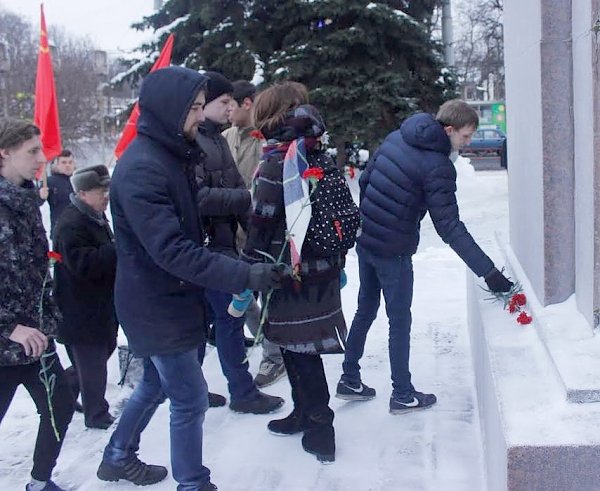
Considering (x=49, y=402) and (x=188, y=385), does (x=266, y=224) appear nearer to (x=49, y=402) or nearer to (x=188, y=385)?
(x=188, y=385)

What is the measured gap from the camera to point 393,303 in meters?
4.05

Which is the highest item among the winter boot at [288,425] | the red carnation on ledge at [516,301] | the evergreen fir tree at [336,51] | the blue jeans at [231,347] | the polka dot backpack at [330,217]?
the evergreen fir tree at [336,51]

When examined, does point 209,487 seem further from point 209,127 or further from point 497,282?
point 209,127

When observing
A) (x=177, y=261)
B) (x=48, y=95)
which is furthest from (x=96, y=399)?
(x=48, y=95)

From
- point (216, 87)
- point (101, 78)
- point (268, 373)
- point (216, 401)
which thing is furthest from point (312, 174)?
point (101, 78)

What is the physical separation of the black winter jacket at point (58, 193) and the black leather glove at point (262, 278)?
543cm

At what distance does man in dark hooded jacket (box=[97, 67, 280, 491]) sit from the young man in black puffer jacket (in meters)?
0.99

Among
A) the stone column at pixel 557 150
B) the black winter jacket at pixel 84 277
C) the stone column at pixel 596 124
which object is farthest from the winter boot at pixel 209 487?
the stone column at pixel 596 124

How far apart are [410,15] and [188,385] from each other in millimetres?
12684

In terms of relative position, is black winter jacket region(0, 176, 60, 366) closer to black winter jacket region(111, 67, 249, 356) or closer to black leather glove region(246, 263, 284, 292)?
black winter jacket region(111, 67, 249, 356)

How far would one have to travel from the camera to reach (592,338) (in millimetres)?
2791

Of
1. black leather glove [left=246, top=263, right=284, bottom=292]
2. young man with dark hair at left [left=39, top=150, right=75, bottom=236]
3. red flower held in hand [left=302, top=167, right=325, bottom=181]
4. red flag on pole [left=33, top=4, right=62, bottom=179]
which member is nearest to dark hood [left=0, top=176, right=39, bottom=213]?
black leather glove [left=246, top=263, right=284, bottom=292]

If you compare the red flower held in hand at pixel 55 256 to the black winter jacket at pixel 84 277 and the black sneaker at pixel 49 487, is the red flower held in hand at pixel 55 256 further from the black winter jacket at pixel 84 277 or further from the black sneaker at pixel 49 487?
the black sneaker at pixel 49 487

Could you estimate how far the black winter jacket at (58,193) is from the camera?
7.79 meters
